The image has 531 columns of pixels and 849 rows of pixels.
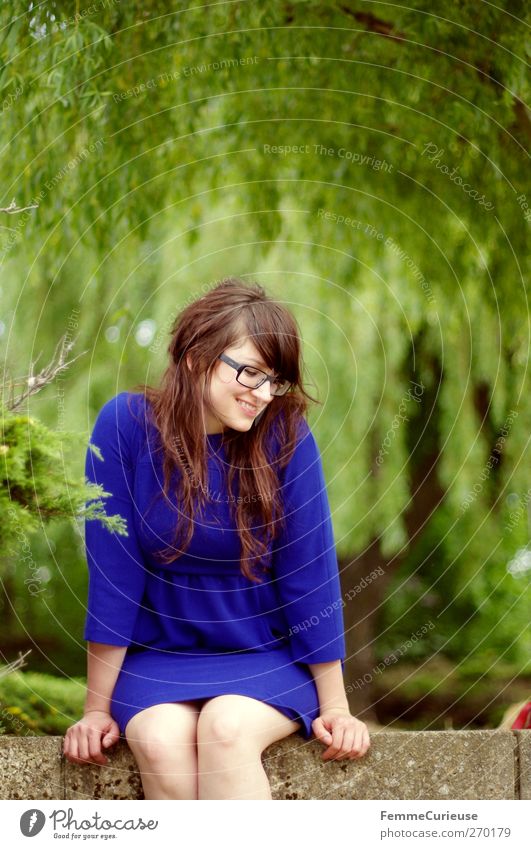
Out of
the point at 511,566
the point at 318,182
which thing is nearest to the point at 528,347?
the point at 318,182

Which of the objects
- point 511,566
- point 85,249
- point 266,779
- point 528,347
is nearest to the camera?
point 266,779

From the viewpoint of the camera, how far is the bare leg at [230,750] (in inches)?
55.3

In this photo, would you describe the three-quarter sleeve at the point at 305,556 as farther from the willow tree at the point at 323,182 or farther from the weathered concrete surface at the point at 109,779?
the willow tree at the point at 323,182

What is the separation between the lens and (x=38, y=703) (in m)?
2.34

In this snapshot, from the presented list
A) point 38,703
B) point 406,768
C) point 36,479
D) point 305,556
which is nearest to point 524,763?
point 406,768

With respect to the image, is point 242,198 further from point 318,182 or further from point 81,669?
point 81,669

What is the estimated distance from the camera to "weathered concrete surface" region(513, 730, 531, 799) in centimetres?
164

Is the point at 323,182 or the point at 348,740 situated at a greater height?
the point at 323,182

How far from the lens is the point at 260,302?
1.58 metres

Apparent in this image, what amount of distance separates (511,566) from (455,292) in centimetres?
117

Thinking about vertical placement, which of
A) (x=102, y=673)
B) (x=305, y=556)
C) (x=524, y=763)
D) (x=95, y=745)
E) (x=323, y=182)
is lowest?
(x=524, y=763)

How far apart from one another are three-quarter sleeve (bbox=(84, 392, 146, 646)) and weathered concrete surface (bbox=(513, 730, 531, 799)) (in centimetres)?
72

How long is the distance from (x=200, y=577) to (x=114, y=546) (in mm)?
159

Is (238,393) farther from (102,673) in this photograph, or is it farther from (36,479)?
(102,673)
